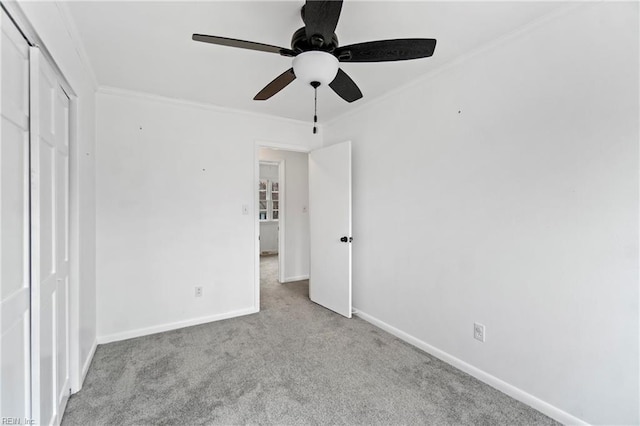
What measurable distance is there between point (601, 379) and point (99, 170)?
3932 mm

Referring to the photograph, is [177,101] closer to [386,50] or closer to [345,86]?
[345,86]

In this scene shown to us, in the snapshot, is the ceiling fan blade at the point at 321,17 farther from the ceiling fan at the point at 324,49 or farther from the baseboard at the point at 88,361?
the baseboard at the point at 88,361

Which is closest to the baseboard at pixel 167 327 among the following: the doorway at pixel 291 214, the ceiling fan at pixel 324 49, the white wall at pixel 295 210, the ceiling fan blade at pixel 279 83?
the doorway at pixel 291 214

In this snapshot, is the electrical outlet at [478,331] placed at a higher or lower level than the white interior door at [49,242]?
lower

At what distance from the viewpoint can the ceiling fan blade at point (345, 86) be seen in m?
1.78

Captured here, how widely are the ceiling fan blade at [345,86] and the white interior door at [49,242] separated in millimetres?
1489

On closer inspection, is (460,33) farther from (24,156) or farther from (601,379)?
(24,156)

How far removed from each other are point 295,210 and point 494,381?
3557 millimetres

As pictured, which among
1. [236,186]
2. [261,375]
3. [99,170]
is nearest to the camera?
[261,375]

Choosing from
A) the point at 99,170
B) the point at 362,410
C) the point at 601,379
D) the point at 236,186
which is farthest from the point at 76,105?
the point at 601,379

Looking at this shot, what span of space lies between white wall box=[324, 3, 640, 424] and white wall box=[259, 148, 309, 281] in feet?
8.03

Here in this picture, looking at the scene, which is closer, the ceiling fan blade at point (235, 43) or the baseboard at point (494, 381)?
the ceiling fan blade at point (235, 43)

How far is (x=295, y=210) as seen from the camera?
16.2 ft

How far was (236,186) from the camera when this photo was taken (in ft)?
11.0
